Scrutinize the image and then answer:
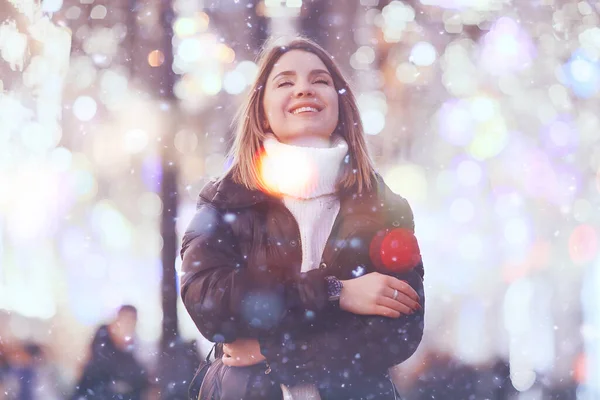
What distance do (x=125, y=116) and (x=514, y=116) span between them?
0.86 meters

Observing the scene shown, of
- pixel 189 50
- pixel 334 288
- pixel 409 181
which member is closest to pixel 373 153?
pixel 409 181

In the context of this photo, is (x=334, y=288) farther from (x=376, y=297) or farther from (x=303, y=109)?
(x=303, y=109)

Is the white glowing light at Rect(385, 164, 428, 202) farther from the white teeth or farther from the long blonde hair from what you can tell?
the white teeth

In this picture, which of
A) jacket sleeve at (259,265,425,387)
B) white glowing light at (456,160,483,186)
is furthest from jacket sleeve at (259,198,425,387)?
white glowing light at (456,160,483,186)

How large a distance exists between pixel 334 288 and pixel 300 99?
1.16 ft

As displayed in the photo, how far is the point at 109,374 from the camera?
1209mm

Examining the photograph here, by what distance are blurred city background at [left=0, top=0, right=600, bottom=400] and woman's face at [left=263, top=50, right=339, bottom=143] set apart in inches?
4.8

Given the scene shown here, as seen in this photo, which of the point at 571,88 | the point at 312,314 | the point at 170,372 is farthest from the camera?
the point at 571,88

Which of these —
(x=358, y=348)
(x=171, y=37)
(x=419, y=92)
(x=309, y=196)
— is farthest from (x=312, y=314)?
(x=171, y=37)

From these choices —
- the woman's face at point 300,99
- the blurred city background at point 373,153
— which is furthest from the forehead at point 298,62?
the blurred city background at point 373,153

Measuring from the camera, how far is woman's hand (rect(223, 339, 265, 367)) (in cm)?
103

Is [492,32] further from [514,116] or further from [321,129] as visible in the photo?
[321,129]

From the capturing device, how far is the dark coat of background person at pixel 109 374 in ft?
3.93

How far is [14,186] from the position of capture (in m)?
1.23
